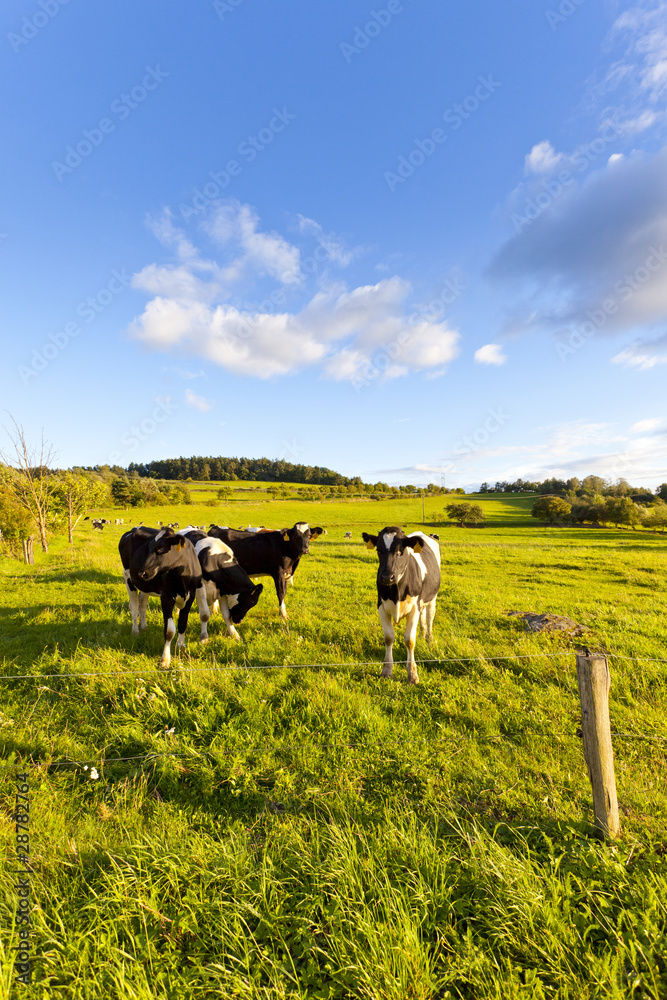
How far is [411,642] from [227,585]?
3895 mm

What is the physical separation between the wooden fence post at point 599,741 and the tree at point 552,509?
218 feet

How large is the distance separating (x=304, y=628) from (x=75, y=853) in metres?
5.19

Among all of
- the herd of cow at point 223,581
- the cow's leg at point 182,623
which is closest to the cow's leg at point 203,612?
the herd of cow at point 223,581

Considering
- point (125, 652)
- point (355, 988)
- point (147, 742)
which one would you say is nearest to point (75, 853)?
point (147, 742)

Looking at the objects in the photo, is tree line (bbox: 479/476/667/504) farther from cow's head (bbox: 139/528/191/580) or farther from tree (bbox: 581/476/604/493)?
cow's head (bbox: 139/528/191/580)

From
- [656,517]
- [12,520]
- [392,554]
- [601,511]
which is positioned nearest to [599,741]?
[392,554]

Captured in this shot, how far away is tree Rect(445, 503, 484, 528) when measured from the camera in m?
63.3

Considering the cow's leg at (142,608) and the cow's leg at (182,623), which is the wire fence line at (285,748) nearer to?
the cow's leg at (182,623)

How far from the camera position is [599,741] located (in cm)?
301

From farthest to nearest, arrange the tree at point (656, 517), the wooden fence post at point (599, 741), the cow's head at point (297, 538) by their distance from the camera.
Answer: the tree at point (656, 517), the cow's head at point (297, 538), the wooden fence post at point (599, 741)

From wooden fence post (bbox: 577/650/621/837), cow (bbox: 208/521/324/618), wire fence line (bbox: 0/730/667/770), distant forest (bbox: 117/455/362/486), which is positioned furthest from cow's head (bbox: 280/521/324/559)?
distant forest (bbox: 117/455/362/486)

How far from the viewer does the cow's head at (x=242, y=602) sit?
7.83 m

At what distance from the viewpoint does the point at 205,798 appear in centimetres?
364

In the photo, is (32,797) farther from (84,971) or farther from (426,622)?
(426,622)
